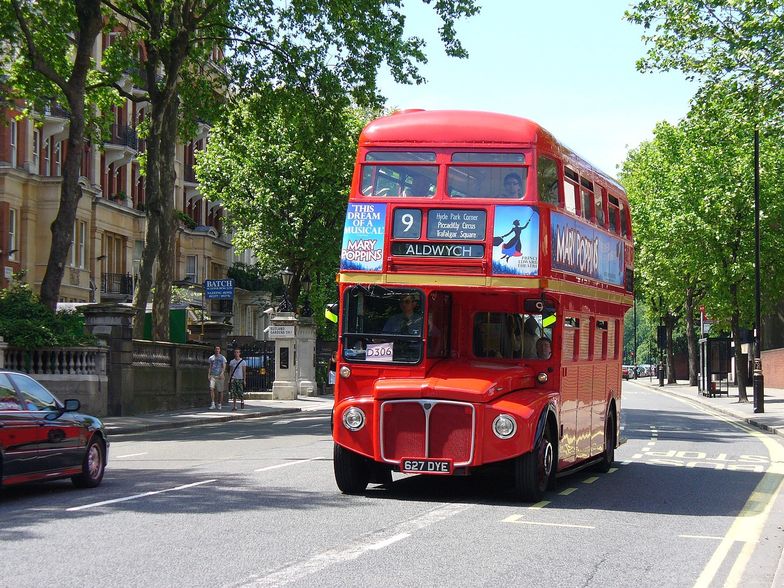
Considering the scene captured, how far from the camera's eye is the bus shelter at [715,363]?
55.7m

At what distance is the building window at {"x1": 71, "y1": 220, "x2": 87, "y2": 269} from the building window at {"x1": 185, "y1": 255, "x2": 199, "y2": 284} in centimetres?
1465

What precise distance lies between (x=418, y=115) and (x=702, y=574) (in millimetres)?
7146

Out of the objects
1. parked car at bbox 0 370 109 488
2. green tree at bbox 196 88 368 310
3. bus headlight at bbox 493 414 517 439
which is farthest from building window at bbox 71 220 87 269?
bus headlight at bbox 493 414 517 439

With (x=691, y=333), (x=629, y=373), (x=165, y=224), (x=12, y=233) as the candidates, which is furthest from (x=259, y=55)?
(x=629, y=373)

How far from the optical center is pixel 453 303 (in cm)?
1497

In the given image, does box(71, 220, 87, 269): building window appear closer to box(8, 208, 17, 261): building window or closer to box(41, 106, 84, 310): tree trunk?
box(8, 208, 17, 261): building window

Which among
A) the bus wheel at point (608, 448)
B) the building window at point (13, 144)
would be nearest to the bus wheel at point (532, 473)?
the bus wheel at point (608, 448)

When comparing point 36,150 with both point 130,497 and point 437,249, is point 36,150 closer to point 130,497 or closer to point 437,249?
point 130,497

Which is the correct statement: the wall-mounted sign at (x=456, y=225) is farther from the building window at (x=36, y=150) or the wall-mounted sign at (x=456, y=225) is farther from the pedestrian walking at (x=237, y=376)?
the building window at (x=36, y=150)

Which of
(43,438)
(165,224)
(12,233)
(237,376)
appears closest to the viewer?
(43,438)

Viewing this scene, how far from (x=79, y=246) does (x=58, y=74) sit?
21.2m

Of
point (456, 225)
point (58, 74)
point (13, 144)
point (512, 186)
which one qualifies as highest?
point (13, 144)

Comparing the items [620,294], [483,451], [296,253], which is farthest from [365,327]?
[296,253]

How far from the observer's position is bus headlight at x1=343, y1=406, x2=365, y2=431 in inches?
543
